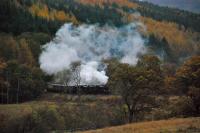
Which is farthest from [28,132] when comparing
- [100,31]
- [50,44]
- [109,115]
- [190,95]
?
[100,31]

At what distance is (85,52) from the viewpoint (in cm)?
16850

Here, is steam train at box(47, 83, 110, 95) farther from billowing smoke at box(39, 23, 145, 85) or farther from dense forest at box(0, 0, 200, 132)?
dense forest at box(0, 0, 200, 132)

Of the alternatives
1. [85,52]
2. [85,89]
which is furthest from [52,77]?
[85,52]

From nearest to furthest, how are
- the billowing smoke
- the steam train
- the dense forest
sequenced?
the dense forest → the steam train → the billowing smoke

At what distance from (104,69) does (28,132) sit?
70.5m

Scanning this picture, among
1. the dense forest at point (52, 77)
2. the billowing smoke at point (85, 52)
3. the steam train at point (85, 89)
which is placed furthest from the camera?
the billowing smoke at point (85, 52)

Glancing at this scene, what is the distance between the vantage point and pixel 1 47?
13150 centimetres

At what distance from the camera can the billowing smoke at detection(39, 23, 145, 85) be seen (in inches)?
5295

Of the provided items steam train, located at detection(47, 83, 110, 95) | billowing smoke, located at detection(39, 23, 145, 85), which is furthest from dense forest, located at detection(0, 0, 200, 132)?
steam train, located at detection(47, 83, 110, 95)

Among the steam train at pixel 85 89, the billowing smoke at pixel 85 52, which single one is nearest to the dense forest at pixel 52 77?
the billowing smoke at pixel 85 52

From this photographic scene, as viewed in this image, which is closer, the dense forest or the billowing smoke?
the dense forest

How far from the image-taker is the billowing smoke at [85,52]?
134m

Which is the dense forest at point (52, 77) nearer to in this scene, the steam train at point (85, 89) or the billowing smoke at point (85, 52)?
the billowing smoke at point (85, 52)

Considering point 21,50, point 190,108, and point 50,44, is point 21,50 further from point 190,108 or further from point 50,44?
point 190,108
